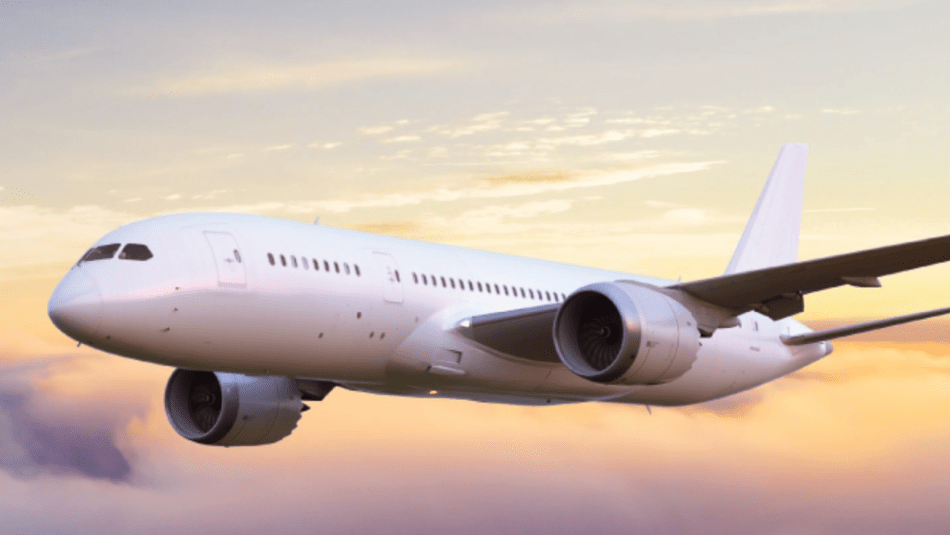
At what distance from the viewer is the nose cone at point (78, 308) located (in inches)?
876

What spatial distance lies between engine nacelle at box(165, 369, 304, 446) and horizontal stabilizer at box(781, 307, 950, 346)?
45.5ft

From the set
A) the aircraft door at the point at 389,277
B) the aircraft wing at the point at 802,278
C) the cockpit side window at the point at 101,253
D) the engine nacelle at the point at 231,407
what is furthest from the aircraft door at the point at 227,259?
the aircraft wing at the point at 802,278

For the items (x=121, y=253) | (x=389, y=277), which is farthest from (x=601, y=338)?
(x=121, y=253)

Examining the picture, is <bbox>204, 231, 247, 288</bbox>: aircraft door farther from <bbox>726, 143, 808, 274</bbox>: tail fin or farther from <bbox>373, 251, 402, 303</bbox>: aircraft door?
<bbox>726, 143, 808, 274</bbox>: tail fin

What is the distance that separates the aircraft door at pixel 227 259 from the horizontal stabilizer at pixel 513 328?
5803mm

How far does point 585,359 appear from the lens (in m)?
26.5

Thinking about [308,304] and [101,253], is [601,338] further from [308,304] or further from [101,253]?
[101,253]

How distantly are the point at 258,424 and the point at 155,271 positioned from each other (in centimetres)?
842

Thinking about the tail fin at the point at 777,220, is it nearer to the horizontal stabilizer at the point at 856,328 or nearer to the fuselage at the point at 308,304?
the horizontal stabilizer at the point at 856,328

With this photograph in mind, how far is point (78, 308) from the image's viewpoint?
73.0ft

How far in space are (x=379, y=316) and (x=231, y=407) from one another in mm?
6103

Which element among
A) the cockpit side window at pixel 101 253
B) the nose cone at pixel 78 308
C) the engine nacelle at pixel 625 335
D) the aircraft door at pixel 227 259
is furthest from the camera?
the engine nacelle at pixel 625 335

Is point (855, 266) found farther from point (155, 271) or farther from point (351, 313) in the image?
point (155, 271)

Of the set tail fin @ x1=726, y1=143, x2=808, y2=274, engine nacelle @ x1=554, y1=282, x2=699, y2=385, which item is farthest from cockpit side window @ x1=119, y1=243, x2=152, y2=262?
tail fin @ x1=726, y1=143, x2=808, y2=274
